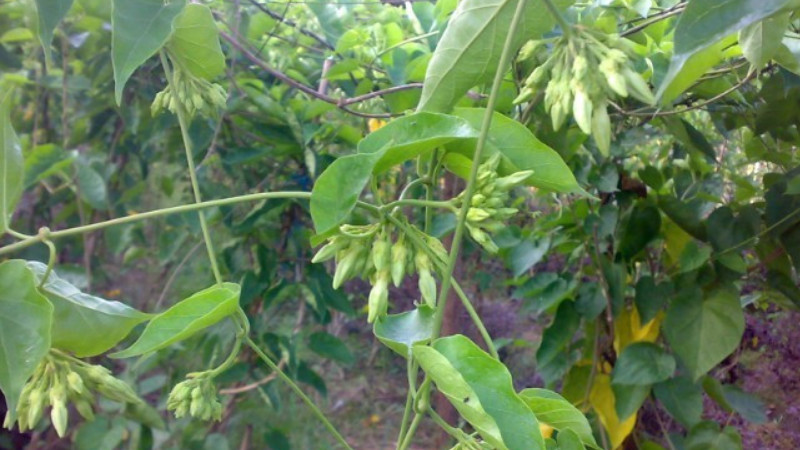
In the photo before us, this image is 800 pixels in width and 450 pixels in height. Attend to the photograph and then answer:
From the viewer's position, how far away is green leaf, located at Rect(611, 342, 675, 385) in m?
1.17

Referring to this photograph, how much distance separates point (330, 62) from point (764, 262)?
0.80 meters

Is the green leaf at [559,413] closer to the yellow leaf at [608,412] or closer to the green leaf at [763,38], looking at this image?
the green leaf at [763,38]

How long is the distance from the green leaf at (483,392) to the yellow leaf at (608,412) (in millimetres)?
903

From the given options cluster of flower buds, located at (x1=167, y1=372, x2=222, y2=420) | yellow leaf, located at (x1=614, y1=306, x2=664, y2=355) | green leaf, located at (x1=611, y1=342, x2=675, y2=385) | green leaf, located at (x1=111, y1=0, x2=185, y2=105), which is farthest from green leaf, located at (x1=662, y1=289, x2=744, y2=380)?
green leaf, located at (x1=111, y1=0, x2=185, y2=105)

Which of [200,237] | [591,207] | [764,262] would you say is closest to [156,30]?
[591,207]

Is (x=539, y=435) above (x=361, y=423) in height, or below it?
above

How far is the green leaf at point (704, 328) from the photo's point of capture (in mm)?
1108

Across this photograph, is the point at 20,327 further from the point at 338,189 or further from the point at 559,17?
the point at 559,17

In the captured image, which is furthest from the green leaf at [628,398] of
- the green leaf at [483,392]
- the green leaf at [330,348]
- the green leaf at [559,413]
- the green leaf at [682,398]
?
the green leaf at [483,392]

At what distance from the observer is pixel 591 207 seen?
1.26 m

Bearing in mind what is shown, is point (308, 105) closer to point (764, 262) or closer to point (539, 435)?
point (764, 262)

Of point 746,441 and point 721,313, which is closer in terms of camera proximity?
point 721,313

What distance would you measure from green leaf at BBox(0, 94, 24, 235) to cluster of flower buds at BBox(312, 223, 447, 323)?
10.6 inches

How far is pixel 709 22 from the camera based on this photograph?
48 centimetres
